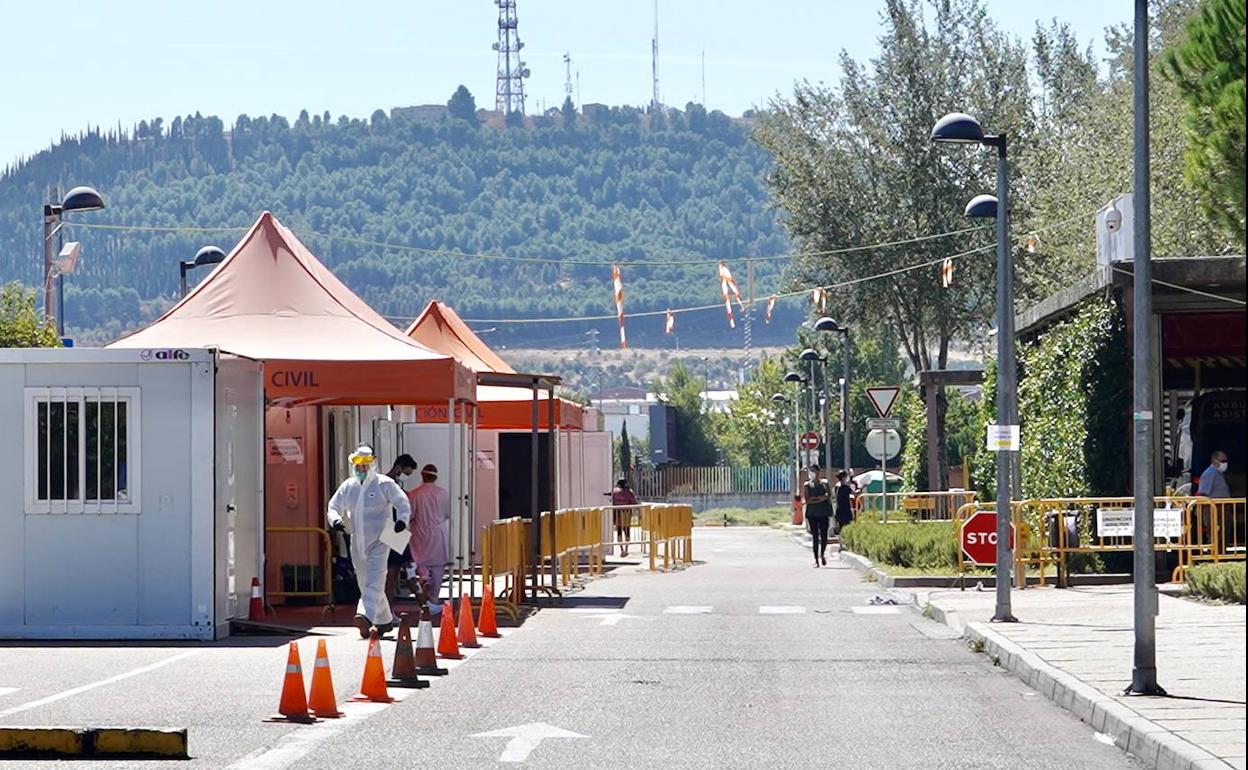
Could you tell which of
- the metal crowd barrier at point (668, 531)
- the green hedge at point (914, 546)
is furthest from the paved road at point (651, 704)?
the metal crowd barrier at point (668, 531)

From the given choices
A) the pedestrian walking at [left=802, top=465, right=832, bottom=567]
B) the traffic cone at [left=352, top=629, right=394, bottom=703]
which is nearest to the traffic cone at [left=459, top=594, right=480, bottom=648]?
the traffic cone at [left=352, top=629, right=394, bottom=703]

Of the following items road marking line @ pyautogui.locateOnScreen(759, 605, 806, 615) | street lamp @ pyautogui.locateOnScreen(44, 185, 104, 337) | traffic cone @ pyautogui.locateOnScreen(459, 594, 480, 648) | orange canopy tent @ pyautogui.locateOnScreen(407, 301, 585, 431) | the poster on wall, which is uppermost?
street lamp @ pyautogui.locateOnScreen(44, 185, 104, 337)

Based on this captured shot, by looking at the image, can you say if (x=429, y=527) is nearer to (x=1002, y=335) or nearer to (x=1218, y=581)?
(x=1002, y=335)

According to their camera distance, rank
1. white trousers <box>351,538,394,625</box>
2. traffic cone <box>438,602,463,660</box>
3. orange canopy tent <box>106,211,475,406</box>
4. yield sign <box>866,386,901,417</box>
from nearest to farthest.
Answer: traffic cone <box>438,602,463,660</box>, white trousers <box>351,538,394,625</box>, orange canopy tent <box>106,211,475,406</box>, yield sign <box>866,386,901,417</box>

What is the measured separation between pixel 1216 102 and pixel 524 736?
19.9ft

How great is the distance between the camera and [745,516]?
91000mm

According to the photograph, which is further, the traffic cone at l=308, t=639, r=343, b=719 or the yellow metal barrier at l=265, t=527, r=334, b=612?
the yellow metal barrier at l=265, t=527, r=334, b=612

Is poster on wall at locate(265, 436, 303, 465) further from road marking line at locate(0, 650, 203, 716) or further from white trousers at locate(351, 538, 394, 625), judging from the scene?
road marking line at locate(0, 650, 203, 716)

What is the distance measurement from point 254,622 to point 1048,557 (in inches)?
411

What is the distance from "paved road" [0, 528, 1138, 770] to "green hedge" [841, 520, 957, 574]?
301 inches

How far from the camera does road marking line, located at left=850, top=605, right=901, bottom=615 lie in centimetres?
2573

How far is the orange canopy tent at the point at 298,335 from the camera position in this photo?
24.5m

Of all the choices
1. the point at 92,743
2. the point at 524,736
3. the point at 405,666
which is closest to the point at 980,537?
the point at 405,666

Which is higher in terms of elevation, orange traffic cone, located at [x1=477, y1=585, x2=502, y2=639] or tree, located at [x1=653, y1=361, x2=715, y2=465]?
tree, located at [x1=653, y1=361, x2=715, y2=465]
